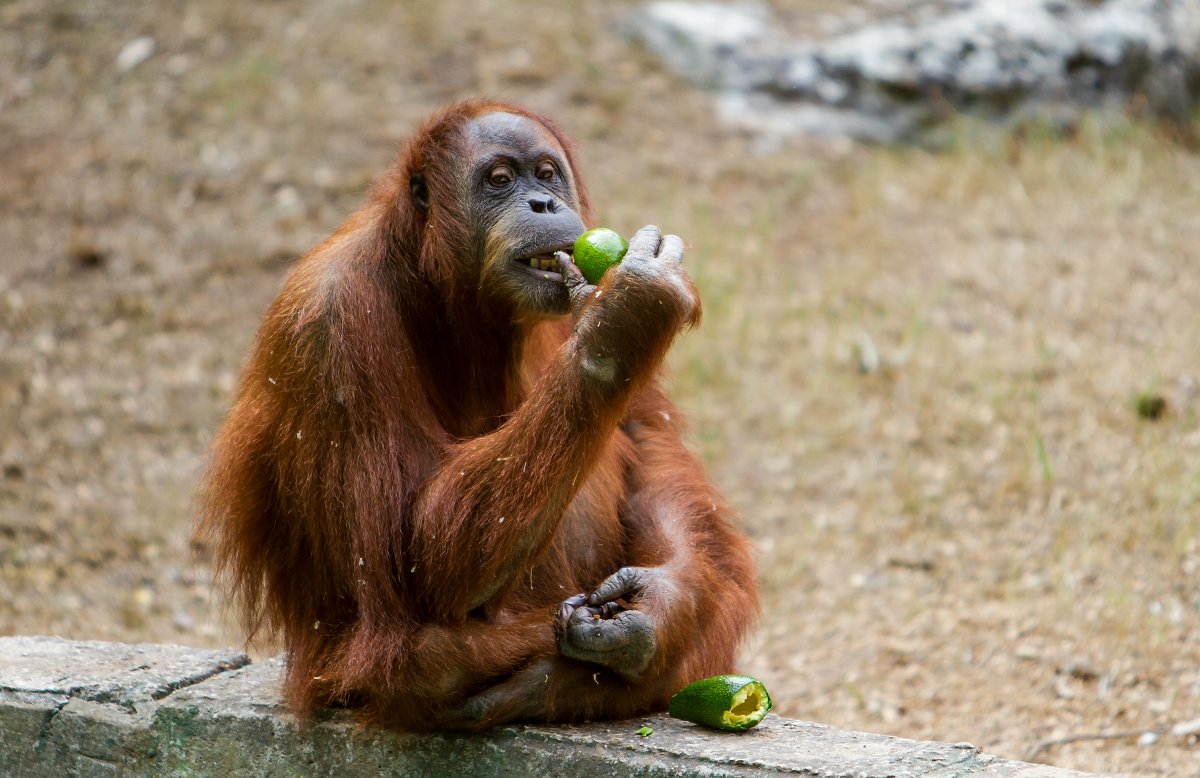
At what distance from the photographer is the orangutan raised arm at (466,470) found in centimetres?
303

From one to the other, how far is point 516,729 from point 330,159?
238 inches

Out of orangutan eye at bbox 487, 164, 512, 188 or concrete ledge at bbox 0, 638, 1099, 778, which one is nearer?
concrete ledge at bbox 0, 638, 1099, 778

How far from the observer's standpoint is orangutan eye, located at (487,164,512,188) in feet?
11.2

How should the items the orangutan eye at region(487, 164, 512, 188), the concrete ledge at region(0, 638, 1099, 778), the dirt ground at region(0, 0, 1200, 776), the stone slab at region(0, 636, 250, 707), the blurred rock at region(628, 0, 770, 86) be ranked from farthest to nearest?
1. the blurred rock at region(628, 0, 770, 86)
2. the dirt ground at region(0, 0, 1200, 776)
3. the stone slab at region(0, 636, 250, 707)
4. the orangutan eye at region(487, 164, 512, 188)
5. the concrete ledge at region(0, 638, 1099, 778)

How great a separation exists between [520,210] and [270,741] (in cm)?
148

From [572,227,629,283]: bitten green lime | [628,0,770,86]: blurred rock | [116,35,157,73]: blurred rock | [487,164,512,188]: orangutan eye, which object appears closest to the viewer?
[572,227,629,283]: bitten green lime

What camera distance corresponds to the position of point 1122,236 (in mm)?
7480

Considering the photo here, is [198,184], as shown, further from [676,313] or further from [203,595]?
[676,313]

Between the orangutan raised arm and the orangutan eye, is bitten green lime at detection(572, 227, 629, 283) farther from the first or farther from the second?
the orangutan eye

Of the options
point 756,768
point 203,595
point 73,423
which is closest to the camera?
point 756,768

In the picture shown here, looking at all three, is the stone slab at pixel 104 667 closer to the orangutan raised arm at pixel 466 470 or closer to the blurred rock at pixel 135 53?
the orangutan raised arm at pixel 466 470

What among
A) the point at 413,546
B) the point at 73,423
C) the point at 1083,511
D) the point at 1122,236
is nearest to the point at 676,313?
the point at 413,546

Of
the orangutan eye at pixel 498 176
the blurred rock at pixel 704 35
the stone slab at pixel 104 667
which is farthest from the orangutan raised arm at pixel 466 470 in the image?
the blurred rock at pixel 704 35

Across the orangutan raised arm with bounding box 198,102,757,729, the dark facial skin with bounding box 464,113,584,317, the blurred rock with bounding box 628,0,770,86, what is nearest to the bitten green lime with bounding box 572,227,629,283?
the orangutan raised arm with bounding box 198,102,757,729
